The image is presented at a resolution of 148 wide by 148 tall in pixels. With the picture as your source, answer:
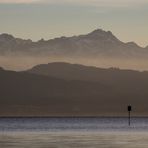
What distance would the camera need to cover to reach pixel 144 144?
88188 mm

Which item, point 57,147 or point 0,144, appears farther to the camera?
point 0,144

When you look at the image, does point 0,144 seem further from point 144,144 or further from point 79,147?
point 144,144

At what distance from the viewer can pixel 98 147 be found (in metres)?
84.2

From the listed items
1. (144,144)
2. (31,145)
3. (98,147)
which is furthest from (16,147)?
(144,144)

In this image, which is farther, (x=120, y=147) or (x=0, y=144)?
(x=0, y=144)

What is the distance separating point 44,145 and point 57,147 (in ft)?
14.6

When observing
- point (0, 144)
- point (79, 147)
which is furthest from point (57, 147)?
point (0, 144)

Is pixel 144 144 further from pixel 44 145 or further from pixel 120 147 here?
pixel 44 145

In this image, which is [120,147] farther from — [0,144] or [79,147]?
[0,144]

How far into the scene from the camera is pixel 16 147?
83938mm

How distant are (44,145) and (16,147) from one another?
501 centimetres

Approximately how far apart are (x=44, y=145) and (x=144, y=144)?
40.0 feet

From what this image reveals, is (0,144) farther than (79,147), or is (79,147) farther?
(0,144)

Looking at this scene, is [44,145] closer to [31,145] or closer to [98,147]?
[31,145]
